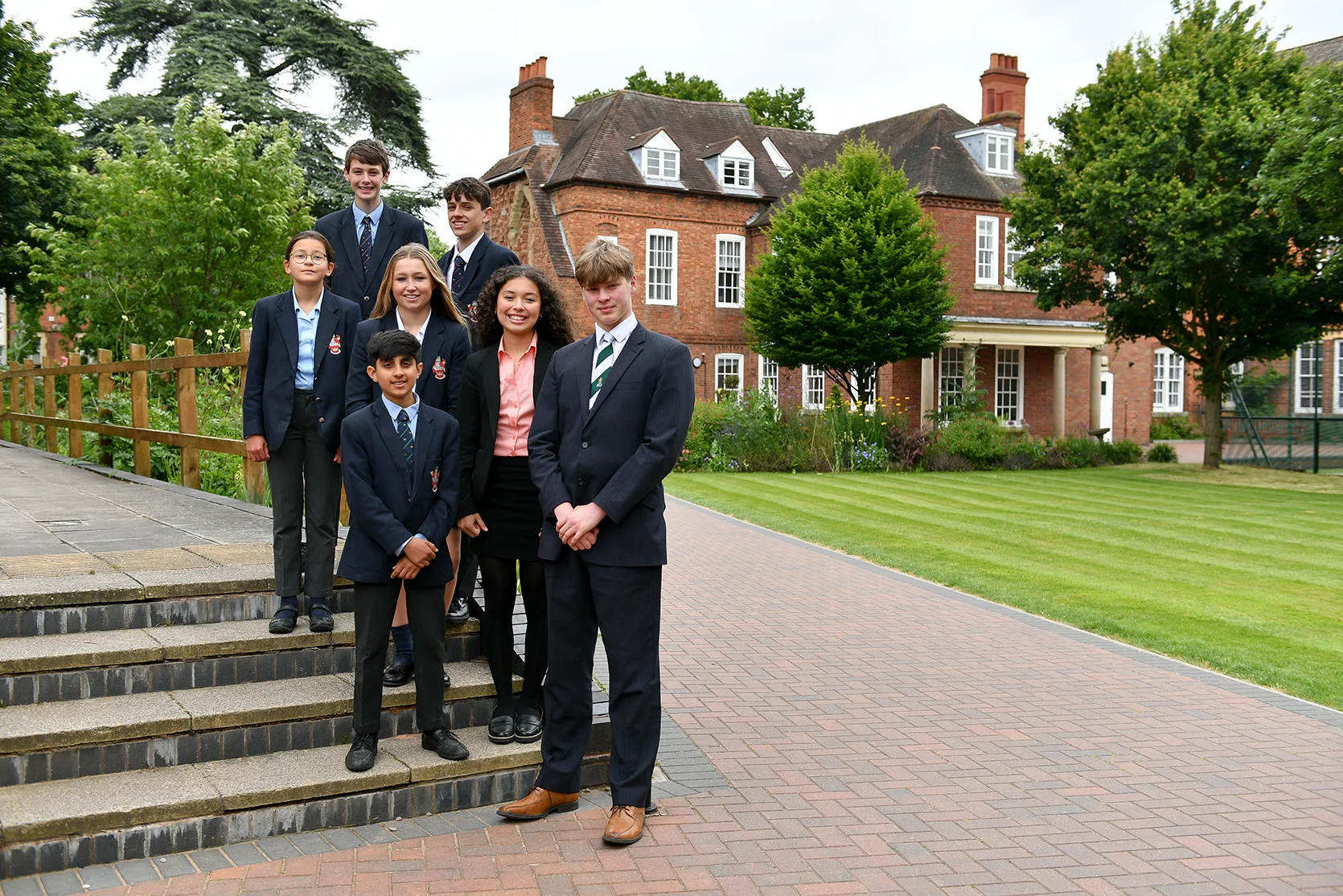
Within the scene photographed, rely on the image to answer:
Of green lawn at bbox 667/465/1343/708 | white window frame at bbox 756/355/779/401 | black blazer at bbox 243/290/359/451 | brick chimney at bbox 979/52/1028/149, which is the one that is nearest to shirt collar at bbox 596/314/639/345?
black blazer at bbox 243/290/359/451

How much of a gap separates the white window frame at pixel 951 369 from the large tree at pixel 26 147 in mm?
21796

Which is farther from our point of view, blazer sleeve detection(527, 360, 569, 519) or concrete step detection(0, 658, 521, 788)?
blazer sleeve detection(527, 360, 569, 519)

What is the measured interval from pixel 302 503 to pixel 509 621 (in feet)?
4.48

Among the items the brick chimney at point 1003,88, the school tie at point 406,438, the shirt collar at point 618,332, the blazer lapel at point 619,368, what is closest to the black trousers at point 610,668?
the blazer lapel at point 619,368

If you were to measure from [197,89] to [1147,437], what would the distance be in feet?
97.4

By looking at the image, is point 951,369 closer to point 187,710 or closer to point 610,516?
point 610,516

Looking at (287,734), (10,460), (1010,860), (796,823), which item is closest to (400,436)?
(287,734)

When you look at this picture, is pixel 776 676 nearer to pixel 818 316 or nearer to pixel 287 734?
pixel 287 734

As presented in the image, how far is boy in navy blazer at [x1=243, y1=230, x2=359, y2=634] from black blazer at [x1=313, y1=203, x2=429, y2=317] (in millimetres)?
349

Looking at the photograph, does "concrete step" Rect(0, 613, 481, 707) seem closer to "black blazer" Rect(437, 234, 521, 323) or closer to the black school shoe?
the black school shoe

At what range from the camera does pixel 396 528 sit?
15.4 ft

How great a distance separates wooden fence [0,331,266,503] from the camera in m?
9.70

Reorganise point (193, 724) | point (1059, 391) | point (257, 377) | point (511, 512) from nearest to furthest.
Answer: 1. point (193, 724)
2. point (511, 512)
3. point (257, 377)
4. point (1059, 391)

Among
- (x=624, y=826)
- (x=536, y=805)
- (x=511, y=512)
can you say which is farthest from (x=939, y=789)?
(x=511, y=512)
